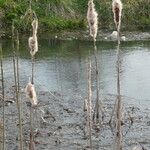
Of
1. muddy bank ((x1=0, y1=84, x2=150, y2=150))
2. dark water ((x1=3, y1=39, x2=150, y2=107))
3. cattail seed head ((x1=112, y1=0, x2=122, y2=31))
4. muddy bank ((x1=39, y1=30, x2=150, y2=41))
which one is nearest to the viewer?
cattail seed head ((x1=112, y1=0, x2=122, y2=31))

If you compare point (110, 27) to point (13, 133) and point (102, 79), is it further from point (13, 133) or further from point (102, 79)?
point (13, 133)

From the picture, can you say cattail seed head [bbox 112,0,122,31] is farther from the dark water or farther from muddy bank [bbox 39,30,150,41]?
muddy bank [bbox 39,30,150,41]

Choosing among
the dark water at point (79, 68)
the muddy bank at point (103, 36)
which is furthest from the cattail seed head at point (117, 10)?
the muddy bank at point (103, 36)

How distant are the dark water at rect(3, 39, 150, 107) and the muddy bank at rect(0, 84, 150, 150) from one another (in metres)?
0.94

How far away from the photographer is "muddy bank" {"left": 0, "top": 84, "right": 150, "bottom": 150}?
887cm

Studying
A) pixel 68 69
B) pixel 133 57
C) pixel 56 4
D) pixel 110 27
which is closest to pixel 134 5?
pixel 110 27

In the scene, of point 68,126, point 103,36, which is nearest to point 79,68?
point 68,126

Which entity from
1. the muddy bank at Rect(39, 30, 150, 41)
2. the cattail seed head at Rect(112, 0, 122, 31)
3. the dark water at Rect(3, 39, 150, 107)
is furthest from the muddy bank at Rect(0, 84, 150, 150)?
the muddy bank at Rect(39, 30, 150, 41)

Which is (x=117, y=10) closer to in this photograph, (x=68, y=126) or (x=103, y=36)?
(x=68, y=126)

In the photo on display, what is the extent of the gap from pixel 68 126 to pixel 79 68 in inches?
265

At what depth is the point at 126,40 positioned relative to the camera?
74.1 feet

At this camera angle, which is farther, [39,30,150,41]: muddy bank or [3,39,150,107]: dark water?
[39,30,150,41]: muddy bank

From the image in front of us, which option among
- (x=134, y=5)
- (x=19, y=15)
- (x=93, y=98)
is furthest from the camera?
(x=134, y=5)

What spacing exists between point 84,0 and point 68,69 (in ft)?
39.9
